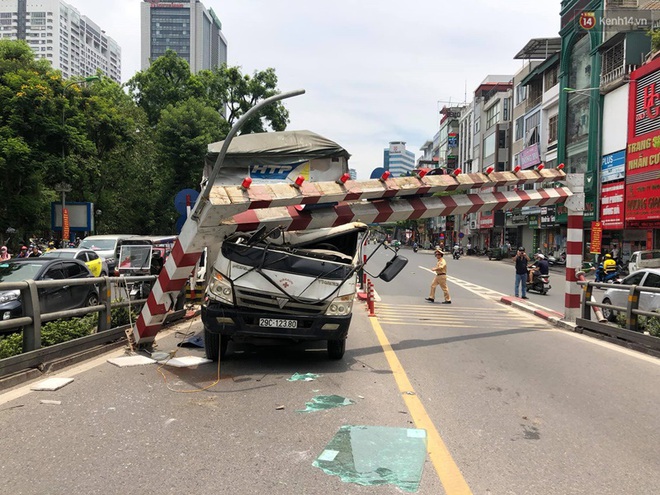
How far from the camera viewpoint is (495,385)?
21.4 ft

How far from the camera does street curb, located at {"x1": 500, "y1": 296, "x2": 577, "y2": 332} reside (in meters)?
11.8

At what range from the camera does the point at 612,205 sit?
106 feet

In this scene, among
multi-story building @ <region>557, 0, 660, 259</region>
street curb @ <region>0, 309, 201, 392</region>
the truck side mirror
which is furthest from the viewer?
multi-story building @ <region>557, 0, 660, 259</region>

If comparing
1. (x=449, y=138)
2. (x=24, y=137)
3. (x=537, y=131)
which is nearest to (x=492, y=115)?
(x=537, y=131)

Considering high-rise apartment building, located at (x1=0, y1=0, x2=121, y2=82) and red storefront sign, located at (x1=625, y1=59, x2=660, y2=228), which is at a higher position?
→ high-rise apartment building, located at (x1=0, y1=0, x2=121, y2=82)

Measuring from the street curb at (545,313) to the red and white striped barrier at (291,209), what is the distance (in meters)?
3.95

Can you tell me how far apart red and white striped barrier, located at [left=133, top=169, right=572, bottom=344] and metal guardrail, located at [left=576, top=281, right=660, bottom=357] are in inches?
117

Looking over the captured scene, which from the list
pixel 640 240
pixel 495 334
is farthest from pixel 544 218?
pixel 495 334

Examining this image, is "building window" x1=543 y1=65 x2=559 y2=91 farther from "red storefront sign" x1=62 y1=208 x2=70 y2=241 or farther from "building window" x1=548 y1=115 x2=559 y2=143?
"red storefront sign" x1=62 y1=208 x2=70 y2=241

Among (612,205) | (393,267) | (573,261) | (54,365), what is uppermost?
(612,205)

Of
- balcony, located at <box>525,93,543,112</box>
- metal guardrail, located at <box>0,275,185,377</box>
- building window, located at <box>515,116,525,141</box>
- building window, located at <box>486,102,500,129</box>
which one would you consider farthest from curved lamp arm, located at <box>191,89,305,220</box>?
building window, located at <box>486,102,500,129</box>

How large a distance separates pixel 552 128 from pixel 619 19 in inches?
440

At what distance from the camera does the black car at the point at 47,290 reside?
878 centimetres

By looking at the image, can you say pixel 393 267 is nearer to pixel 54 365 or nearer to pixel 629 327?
pixel 54 365
